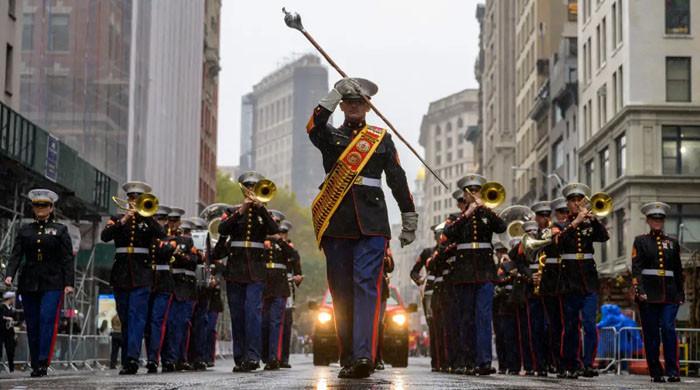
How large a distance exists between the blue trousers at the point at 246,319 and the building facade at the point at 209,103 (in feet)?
222

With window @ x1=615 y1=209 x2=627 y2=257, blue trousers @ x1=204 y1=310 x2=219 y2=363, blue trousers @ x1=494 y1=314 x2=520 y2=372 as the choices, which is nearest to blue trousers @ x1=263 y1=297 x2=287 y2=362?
blue trousers @ x1=204 y1=310 x2=219 y2=363

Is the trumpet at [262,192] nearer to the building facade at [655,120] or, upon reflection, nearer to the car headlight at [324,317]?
the car headlight at [324,317]

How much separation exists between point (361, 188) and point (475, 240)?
5.16m

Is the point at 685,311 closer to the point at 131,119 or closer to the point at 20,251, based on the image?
the point at 131,119

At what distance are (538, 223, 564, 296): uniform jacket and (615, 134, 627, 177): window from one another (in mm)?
37764

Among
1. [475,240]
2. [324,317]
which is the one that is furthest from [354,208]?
[324,317]

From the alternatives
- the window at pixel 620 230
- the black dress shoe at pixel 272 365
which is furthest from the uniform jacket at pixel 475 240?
the window at pixel 620 230

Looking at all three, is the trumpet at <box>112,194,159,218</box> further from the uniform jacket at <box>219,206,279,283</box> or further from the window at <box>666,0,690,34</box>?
the window at <box>666,0,690,34</box>

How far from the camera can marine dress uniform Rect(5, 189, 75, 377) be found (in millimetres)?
15305

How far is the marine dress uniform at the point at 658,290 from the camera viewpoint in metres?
15.8

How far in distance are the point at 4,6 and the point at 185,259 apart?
19679mm

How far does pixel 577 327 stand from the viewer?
51.9ft

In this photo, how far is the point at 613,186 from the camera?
54.4m

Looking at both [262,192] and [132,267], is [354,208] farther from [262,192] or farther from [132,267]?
[132,267]
